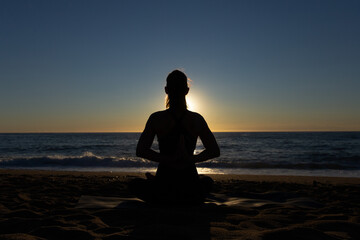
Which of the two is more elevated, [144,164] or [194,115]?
[194,115]

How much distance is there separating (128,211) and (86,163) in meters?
13.8

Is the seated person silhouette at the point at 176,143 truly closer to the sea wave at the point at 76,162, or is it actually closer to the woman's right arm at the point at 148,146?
the woman's right arm at the point at 148,146

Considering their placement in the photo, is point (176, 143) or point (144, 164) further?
point (144, 164)

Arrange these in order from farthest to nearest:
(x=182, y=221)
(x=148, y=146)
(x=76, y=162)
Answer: (x=76, y=162) → (x=148, y=146) → (x=182, y=221)

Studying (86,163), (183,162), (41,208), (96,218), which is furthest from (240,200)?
(86,163)

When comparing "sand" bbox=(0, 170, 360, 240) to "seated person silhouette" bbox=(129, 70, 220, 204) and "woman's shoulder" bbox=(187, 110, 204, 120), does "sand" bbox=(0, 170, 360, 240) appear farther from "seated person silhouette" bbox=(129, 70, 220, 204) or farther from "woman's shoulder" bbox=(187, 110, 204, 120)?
"woman's shoulder" bbox=(187, 110, 204, 120)

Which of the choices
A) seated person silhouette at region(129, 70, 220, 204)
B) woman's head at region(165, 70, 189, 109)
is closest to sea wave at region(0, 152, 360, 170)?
seated person silhouette at region(129, 70, 220, 204)

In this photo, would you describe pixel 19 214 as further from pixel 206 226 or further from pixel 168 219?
pixel 206 226

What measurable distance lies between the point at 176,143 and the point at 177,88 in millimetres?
592

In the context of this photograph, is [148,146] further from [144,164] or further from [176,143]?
[144,164]

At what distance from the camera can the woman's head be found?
2.97 m

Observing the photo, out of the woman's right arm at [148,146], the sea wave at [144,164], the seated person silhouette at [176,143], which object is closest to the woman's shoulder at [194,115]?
the seated person silhouette at [176,143]

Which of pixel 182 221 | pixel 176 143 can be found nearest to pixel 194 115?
pixel 176 143

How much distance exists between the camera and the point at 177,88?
2984 mm
